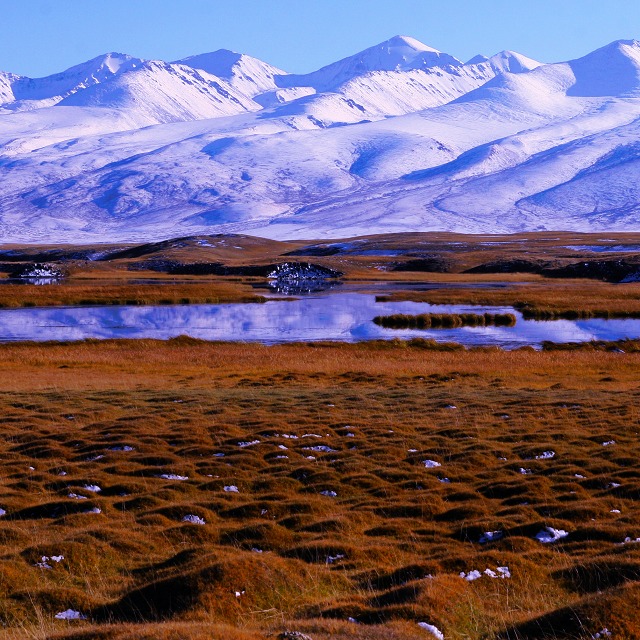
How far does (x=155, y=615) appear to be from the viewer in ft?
33.2

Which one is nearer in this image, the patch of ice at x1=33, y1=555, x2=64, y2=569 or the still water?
the patch of ice at x1=33, y1=555, x2=64, y2=569

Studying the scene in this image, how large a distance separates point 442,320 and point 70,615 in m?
63.6

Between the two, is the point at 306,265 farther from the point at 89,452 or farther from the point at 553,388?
the point at 89,452

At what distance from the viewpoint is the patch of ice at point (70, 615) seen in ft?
34.5

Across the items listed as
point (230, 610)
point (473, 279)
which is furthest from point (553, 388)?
point (473, 279)

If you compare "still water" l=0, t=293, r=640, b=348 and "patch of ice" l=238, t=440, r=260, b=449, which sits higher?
"patch of ice" l=238, t=440, r=260, b=449

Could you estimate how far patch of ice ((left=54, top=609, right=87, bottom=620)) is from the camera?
1052 centimetres

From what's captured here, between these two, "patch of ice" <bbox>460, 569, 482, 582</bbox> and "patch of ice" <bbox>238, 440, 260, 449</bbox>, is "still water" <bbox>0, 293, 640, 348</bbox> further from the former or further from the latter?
"patch of ice" <bbox>460, 569, 482, 582</bbox>

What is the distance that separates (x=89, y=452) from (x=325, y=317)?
56.6 m

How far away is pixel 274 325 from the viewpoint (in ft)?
235

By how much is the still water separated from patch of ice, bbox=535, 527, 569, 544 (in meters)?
43.4

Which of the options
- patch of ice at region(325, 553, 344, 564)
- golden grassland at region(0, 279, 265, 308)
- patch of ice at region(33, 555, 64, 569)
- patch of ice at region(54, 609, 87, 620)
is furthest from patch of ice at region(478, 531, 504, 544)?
golden grassland at region(0, 279, 265, 308)

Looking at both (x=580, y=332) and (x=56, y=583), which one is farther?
(x=580, y=332)

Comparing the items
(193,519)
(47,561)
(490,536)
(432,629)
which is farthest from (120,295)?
(432,629)
